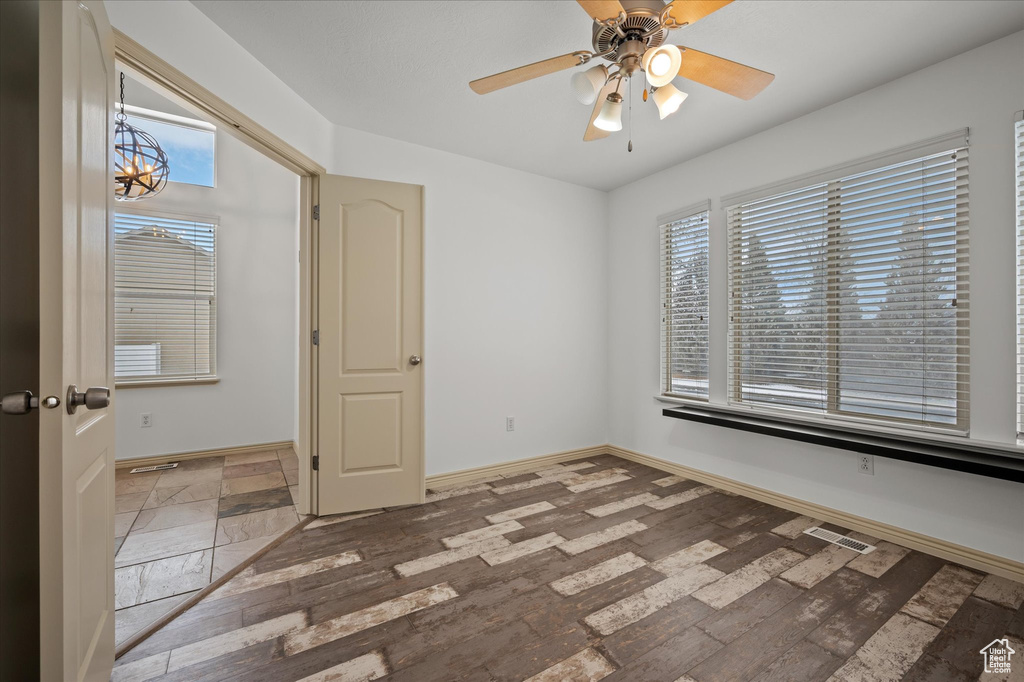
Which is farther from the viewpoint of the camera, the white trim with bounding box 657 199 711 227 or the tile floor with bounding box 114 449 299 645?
the white trim with bounding box 657 199 711 227

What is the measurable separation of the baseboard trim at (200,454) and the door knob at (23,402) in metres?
3.96

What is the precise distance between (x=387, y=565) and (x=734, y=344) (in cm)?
287

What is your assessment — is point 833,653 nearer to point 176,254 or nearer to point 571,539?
point 571,539

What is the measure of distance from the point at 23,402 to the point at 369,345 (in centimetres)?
216

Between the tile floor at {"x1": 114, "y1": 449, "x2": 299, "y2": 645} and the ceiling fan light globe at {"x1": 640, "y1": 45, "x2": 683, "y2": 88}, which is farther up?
the ceiling fan light globe at {"x1": 640, "y1": 45, "x2": 683, "y2": 88}

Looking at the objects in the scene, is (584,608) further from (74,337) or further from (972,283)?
(972,283)

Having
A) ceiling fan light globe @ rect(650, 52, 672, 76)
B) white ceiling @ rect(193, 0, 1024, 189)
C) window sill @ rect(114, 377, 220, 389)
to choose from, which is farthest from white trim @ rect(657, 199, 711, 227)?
window sill @ rect(114, 377, 220, 389)

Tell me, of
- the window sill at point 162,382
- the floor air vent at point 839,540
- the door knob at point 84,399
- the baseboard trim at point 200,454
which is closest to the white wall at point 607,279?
the floor air vent at point 839,540

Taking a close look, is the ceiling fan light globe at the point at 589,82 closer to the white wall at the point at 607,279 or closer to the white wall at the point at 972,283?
the white wall at the point at 607,279

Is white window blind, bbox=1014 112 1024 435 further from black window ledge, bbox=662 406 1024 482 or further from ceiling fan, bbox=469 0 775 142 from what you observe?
ceiling fan, bbox=469 0 775 142

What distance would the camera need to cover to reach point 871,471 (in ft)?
8.82

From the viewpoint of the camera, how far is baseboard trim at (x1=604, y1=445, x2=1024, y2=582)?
223cm

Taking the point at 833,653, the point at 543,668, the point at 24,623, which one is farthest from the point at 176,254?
the point at 833,653
